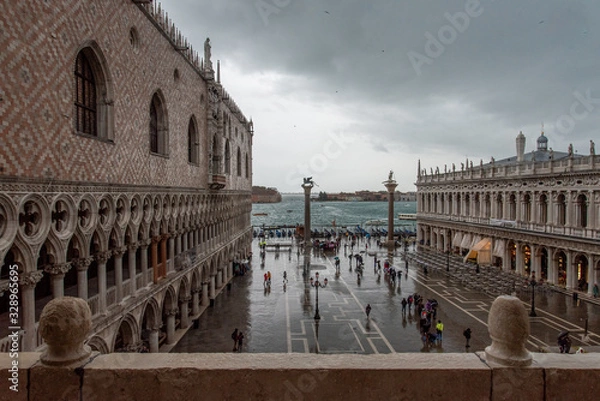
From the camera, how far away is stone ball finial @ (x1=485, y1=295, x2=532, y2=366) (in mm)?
3199

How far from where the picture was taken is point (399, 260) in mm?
43375

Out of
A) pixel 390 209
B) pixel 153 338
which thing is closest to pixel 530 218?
pixel 390 209

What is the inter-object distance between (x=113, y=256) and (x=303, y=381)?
1469 centimetres

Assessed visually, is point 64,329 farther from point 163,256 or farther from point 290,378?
point 163,256

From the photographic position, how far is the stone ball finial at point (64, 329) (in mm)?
3139

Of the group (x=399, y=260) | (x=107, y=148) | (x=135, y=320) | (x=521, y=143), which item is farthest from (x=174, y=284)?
(x=521, y=143)

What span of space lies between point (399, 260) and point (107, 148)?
3630cm

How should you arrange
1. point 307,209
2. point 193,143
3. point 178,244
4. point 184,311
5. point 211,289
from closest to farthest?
point 178,244 < point 184,311 < point 193,143 < point 211,289 < point 307,209

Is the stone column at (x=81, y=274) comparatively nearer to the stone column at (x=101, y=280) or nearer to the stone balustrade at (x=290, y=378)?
the stone column at (x=101, y=280)

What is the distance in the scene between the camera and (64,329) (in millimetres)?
3166

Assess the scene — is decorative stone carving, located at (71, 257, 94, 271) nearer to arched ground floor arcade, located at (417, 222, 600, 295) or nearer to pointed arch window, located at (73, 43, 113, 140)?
pointed arch window, located at (73, 43, 113, 140)

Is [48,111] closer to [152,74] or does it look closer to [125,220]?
[125,220]

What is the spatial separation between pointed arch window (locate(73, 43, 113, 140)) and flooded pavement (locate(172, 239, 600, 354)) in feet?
35.1

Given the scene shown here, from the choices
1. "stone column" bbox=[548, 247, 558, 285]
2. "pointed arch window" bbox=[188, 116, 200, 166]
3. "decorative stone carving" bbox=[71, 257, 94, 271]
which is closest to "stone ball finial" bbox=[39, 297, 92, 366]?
"decorative stone carving" bbox=[71, 257, 94, 271]
